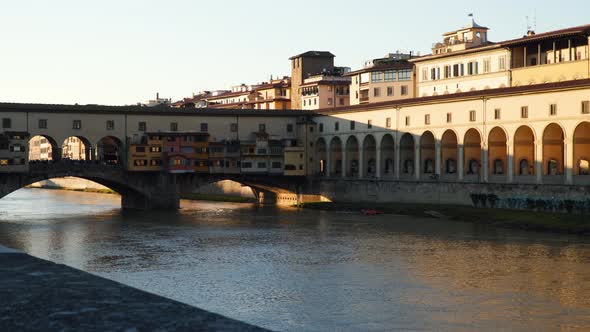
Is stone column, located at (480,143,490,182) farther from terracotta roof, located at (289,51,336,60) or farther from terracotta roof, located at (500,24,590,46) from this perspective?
terracotta roof, located at (289,51,336,60)

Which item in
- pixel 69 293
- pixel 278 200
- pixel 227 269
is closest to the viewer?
pixel 69 293

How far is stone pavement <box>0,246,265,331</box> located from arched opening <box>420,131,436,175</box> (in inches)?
1957

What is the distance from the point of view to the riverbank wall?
57031 mm

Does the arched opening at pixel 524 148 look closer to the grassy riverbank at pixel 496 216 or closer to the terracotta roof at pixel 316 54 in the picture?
the grassy riverbank at pixel 496 216

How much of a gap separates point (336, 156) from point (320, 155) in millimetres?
2243

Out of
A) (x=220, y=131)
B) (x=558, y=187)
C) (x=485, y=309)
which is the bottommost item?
(x=485, y=309)

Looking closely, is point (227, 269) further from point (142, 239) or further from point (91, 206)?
point (91, 206)

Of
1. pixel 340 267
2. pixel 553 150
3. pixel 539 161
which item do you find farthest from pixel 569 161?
pixel 340 267

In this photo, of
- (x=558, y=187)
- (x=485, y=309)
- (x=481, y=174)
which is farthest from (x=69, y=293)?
(x=481, y=174)

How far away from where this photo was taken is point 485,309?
90.9ft

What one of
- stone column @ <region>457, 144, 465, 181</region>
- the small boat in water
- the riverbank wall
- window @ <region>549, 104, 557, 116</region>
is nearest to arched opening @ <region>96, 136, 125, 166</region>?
the riverbank wall

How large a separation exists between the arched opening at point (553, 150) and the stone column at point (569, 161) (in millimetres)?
2553

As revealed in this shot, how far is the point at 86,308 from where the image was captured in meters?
21.8

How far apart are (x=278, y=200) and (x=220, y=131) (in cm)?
1081
